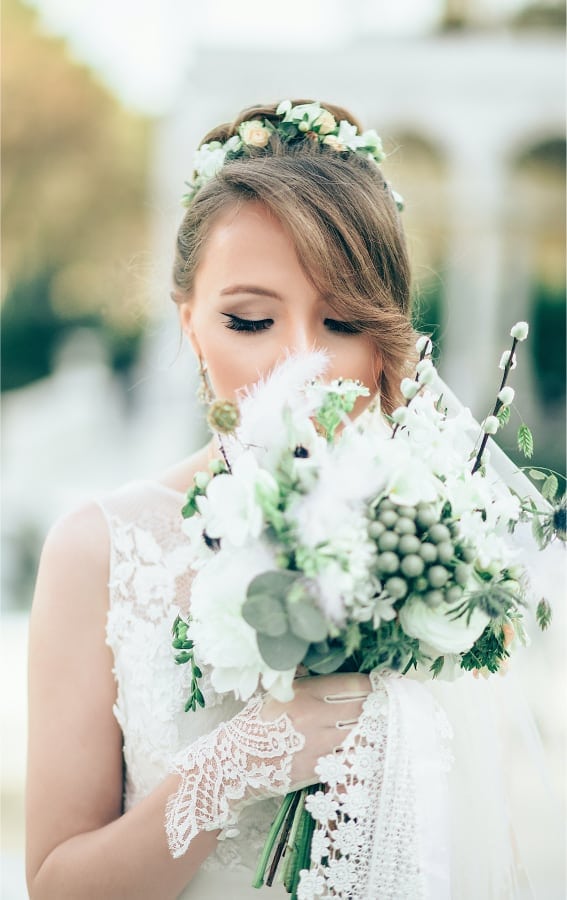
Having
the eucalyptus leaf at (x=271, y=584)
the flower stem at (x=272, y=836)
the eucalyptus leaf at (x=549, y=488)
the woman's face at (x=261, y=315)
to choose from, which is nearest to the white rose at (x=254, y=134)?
the woman's face at (x=261, y=315)

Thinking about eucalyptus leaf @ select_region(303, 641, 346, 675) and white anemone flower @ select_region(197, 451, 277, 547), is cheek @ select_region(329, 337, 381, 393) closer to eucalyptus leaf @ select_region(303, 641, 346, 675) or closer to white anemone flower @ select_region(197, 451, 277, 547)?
white anemone flower @ select_region(197, 451, 277, 547)

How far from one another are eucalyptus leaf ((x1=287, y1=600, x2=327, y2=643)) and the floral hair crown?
1375 mm

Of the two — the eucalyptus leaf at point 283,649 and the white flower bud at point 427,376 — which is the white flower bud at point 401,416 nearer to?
the white flower bud at point 427,376

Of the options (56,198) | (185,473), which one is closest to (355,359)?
(185,473)

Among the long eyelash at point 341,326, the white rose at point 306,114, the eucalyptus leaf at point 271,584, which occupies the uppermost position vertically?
A: the white rose at point 306,114

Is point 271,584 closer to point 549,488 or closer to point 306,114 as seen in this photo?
point 549,488

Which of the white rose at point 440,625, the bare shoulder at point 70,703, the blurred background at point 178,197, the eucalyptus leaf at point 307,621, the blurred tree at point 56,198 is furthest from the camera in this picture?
the blurred tree at point 56,198

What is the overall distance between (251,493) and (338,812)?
0.71 meters

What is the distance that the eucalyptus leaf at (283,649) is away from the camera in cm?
166

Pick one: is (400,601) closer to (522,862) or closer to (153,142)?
(522,862)

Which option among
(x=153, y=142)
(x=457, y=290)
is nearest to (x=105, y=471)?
(x=457, y=290)

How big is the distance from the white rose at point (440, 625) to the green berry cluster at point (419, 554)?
25mm

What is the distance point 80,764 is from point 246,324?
43.3 inches

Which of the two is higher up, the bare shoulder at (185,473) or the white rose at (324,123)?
the white rose at (324,123)
